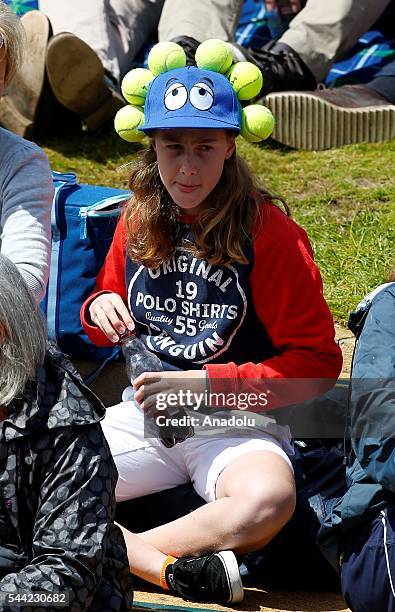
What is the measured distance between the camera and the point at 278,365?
302 cm

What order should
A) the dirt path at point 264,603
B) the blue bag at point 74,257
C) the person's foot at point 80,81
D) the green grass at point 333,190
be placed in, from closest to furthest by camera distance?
1. the dirt path at point 264,603
2. the blue bag at point 74,257
3. the green grass at point 333,190
4. the person's foot at point 80,81

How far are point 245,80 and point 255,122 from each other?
0.12 m

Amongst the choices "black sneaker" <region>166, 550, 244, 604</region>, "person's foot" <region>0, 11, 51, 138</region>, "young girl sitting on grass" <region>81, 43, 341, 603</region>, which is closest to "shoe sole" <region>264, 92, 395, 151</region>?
"person's foot" <region>0, 11, 51, 138</region>

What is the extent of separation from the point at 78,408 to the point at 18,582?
1.14 feet

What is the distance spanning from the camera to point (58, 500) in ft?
7.11

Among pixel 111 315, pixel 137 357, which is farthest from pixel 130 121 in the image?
pixel 137 357

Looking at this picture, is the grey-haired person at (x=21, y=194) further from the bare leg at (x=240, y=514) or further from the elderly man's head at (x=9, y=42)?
the bare leg at (x=240, y=514)

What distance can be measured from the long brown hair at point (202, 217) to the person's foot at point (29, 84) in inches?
96.5

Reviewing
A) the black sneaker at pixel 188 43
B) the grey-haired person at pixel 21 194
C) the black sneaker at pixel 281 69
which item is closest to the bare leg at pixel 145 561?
the grey-haired person at pixel 21 194

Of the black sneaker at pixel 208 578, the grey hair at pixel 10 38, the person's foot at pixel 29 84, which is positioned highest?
the grey hair at pixel 10 38

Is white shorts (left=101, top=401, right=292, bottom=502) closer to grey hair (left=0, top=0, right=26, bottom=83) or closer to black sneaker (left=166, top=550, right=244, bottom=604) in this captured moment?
black sneaker (left=166, top=550, right=244, bottom=604)

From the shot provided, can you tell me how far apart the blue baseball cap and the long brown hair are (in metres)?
0.14

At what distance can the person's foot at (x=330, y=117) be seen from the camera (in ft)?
18.5

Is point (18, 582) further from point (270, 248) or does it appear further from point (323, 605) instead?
point (270, 248)
